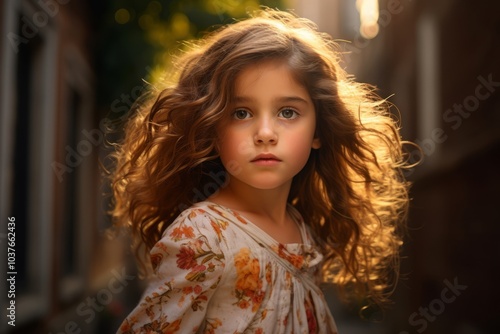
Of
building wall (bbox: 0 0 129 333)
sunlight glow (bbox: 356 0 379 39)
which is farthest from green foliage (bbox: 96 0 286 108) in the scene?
sunlight glow (bbox: 356 0 379 39)

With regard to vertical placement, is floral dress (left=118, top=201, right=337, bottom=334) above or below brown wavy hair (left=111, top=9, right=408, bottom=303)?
below

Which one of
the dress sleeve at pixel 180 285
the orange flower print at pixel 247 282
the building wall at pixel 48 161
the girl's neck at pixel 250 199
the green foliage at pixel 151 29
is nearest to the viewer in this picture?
the dress sleeve at pixel 180 285

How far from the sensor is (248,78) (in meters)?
2.06

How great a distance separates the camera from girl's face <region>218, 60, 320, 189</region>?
2020 millimetres

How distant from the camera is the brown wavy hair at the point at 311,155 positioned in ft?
7.09

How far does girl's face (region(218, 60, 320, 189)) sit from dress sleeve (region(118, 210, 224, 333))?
27 cm

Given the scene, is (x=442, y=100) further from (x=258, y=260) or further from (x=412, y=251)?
(x=258, y=260)

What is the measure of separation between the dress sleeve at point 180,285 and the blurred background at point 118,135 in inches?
64.6

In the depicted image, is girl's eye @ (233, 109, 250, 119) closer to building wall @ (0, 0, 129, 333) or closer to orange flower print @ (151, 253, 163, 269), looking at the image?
orange flower print @ (151, 253, 163, 269)

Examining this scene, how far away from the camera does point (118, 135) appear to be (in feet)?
22.3

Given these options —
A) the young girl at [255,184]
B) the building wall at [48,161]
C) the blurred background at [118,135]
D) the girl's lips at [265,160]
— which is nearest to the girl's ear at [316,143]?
the young girl at [255,184]

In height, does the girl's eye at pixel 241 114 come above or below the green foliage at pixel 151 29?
below

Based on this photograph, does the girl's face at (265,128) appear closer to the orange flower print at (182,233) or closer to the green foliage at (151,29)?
the orange flower print at (182,233)

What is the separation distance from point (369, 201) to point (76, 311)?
4381 mm
